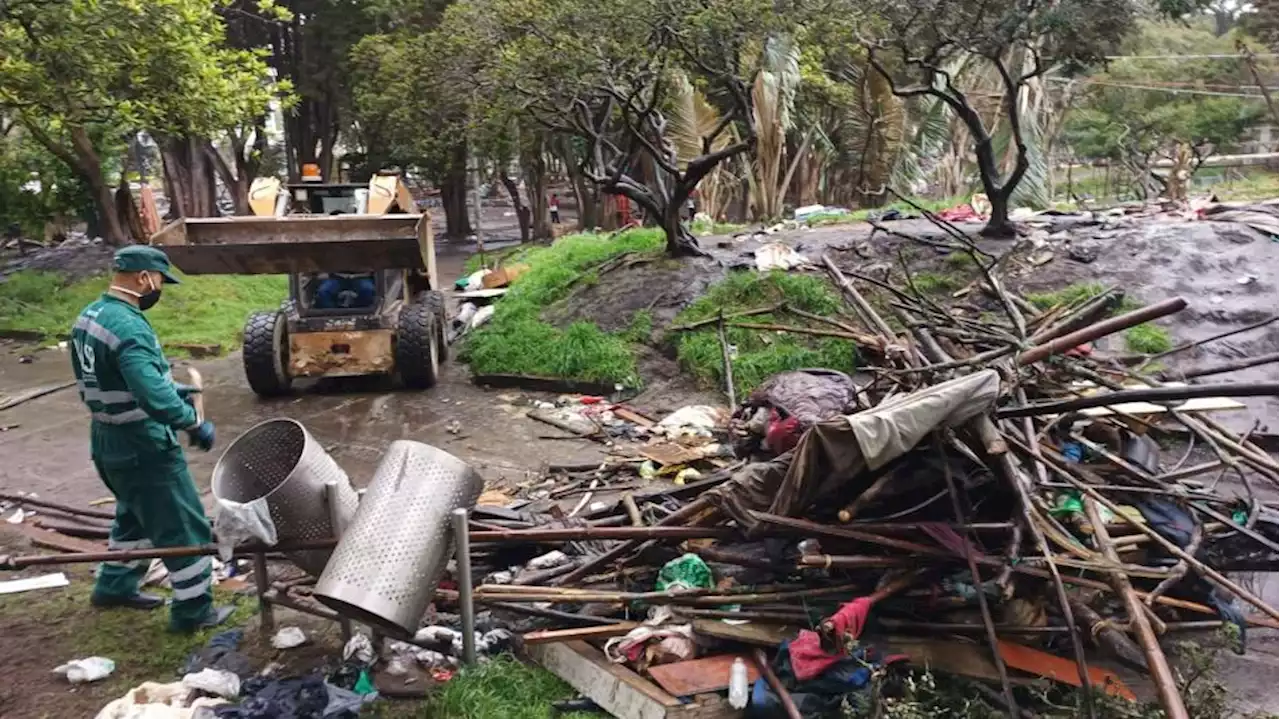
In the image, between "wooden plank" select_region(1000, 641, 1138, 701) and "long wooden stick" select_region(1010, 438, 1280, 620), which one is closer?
"long wooden stick" select_region(1010, 438, 1280, 620)

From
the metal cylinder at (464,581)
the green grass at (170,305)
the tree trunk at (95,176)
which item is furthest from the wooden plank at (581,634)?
the tree trunk at (95,176)

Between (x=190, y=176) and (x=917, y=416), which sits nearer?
(x=917, y=416)

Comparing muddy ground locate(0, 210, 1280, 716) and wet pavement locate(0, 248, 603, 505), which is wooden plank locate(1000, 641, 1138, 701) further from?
wet pavement locate(0, 248, 603, 505)

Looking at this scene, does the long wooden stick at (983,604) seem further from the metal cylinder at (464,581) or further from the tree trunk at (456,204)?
the tree trunk at (456,204)

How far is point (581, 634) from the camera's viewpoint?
15.0 feet

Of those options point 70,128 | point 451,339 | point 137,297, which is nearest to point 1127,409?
point 137,297

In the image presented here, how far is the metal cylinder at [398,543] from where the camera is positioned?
13.6 ft

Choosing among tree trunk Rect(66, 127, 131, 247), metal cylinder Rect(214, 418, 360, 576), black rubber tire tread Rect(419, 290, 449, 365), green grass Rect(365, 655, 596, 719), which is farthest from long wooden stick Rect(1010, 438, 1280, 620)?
tree trunk Rect(66, 127, 131, 247)

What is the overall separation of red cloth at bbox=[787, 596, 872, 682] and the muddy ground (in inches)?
117

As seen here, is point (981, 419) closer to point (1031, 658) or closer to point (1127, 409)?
point (1031, 658)

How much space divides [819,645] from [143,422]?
3.54 metres

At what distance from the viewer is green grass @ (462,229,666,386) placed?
34.6 ft

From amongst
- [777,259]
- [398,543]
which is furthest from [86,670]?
[777,259]

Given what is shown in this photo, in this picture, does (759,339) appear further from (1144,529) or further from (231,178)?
(231,178)
